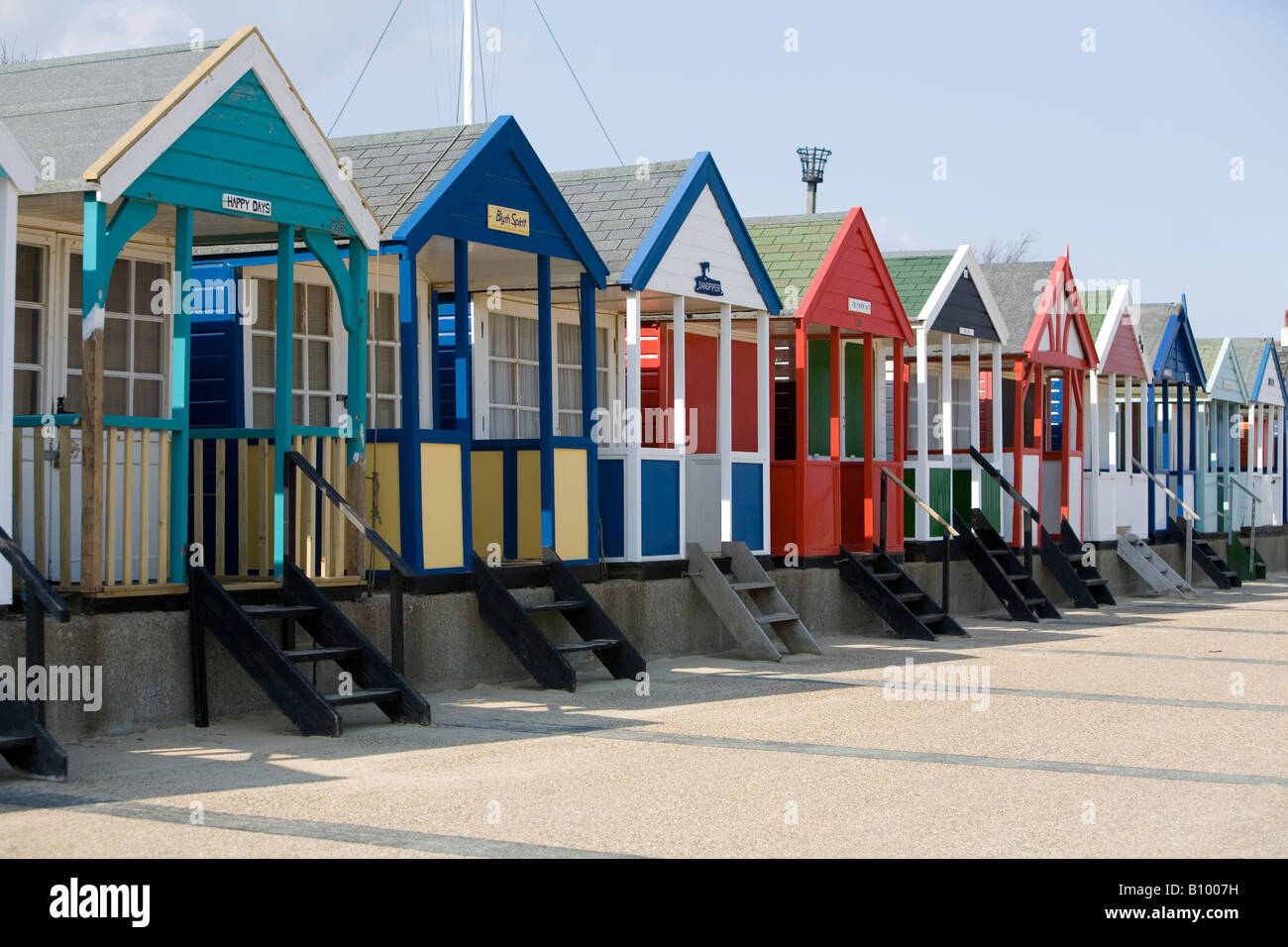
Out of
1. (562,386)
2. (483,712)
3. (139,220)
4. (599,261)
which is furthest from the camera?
(562,386)

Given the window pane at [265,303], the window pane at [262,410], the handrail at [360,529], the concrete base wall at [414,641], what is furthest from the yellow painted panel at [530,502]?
the handrail at [360,529]

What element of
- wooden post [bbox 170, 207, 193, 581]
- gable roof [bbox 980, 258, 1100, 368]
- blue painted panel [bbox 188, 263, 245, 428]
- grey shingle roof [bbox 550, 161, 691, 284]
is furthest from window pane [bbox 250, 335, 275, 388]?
gable roof [bbox 980, 258, 1100, 368]

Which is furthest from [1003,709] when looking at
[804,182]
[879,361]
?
[804,182]

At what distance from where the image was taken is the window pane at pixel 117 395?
11203mm

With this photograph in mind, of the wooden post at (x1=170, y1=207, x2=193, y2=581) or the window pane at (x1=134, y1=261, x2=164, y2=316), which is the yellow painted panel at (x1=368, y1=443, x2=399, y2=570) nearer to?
the window pane at (x1=134, y1=261, x2=164, y2=316)

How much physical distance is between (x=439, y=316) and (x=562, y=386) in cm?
195

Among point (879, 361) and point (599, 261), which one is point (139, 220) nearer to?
point (599, 261)

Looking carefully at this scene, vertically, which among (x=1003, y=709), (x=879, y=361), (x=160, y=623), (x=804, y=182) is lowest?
(x=1003, y=709)

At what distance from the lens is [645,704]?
1105 cm

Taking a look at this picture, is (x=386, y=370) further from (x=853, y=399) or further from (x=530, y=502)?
(x=853, y=399)

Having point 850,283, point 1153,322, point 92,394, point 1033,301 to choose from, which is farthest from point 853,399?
point 92,394

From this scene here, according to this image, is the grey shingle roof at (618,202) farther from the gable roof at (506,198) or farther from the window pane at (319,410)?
the window pane at (319,410)

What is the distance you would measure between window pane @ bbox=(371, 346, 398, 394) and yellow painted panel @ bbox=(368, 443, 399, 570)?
1.91m
